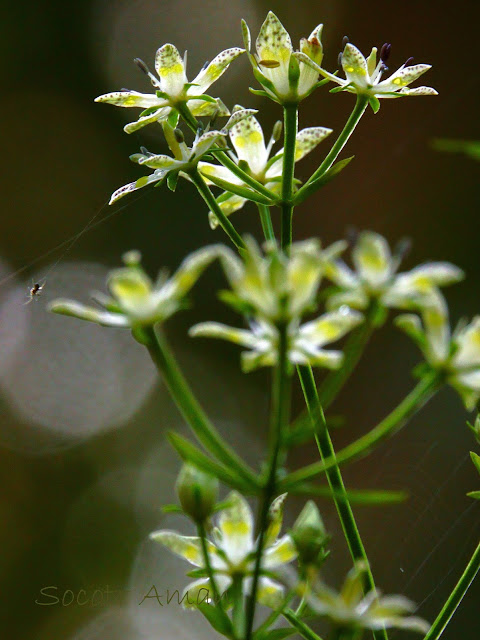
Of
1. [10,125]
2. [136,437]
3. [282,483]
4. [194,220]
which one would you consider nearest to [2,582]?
[136,437]

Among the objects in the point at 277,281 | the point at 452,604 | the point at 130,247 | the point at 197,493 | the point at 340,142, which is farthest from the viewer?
the point at 130,247

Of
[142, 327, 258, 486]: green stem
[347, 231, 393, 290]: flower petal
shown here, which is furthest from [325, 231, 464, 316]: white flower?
[142, 327, 258, 486]: green stem

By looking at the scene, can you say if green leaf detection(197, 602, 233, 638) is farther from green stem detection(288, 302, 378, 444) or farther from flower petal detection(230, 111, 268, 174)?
flower petal detection(230, 111, 268, 174)

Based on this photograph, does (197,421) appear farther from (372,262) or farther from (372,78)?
(372,78)

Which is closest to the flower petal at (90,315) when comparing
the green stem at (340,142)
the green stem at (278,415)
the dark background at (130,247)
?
the green stem at (278,415)

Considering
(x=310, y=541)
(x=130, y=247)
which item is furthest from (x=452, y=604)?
(x=130, y=247)

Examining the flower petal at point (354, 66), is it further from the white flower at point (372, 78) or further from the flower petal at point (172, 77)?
the flower petal at point (172, 77)
